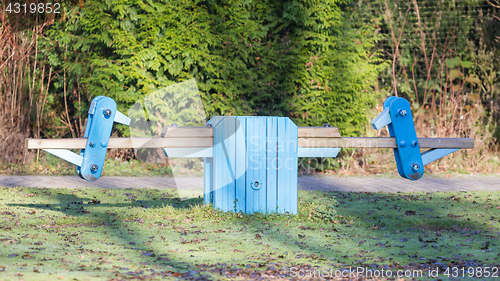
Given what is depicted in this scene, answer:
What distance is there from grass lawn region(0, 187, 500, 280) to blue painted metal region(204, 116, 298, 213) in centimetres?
16

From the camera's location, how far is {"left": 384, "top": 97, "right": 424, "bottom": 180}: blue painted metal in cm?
511

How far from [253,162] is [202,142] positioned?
21.8 inches

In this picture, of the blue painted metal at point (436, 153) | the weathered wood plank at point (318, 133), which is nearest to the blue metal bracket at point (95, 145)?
the weathered wood plank at point (318, 133)

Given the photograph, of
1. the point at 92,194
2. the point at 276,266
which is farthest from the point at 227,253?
the point at 92,194

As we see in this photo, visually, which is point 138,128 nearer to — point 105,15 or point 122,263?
point 105,15

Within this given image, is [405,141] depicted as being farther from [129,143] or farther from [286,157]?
[129,143]

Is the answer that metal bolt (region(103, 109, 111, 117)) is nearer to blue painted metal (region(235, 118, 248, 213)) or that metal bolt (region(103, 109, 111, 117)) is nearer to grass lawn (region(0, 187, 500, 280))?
grass lawn (region(0, 187, 500, 280))

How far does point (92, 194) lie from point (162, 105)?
2616 mm

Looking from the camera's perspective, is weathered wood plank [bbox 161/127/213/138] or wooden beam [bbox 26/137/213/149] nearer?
wooden beam [bbox 26/137/213/149]

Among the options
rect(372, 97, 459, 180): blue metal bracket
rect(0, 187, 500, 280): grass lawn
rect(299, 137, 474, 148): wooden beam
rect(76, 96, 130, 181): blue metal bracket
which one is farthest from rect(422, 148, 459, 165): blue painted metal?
rect(76, 96, 130, 181): blue metal bracket

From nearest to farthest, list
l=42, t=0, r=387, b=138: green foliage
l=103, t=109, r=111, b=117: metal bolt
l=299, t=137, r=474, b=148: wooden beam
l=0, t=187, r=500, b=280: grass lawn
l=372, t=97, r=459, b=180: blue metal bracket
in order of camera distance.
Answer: l=0, t=187, r=500, b=280: grass lawn, l=103, t=109, r=111, b=117: metal bolt, l=372, t=97, r=459, b=180: blue metal bracket, l=299, t=137, r=474, b=148: wooden beam, l=42, t=0, r=387, b=138: green foliage

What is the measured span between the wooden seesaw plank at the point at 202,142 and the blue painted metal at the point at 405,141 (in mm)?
101

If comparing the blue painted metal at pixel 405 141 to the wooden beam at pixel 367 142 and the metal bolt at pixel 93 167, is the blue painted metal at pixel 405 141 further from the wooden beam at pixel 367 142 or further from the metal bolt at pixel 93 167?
the metal bolt at pixel 93 167

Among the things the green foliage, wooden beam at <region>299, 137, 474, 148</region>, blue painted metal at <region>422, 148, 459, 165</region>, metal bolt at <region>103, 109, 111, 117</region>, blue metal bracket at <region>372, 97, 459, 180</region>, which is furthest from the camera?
the green foliage
